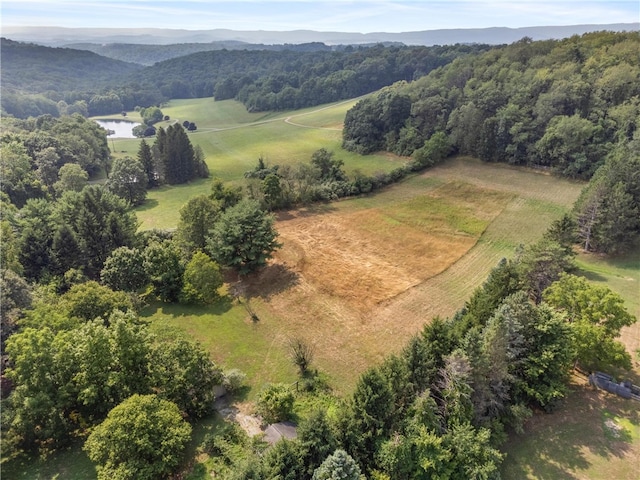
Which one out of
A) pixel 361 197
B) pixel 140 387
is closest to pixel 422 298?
pixel 140 387

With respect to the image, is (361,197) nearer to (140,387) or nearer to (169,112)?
(140,387)

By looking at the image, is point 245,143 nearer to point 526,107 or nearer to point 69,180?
point 69,180

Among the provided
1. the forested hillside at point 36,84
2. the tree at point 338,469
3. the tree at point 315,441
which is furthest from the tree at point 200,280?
the forested hillside at point 36,84

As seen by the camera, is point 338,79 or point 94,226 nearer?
point 94,226

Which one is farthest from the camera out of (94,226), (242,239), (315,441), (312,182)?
(312,182)

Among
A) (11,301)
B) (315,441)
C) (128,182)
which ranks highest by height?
(11,301)

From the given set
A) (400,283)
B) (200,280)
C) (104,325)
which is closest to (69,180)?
(200,280)

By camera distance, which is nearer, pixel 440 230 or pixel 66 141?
pixel 440 230
